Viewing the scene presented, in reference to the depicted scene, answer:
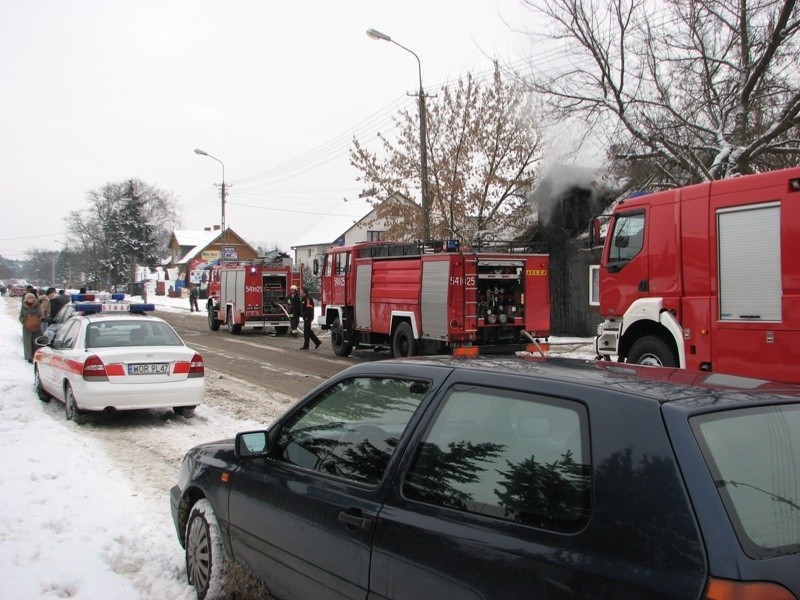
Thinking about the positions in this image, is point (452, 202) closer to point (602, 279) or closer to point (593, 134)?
point (593, 134)

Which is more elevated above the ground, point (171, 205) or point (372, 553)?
point (171, 205)

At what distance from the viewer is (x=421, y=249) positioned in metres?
16.8

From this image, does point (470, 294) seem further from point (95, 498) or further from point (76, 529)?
point (76, 529)

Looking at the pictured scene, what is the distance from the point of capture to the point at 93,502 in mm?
5984

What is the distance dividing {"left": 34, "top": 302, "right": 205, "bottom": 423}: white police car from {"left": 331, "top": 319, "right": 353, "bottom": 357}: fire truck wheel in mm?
9511

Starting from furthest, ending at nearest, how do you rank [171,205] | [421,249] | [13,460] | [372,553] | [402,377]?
[171,205], [421,249], [13,460], [402,377], [372,553]

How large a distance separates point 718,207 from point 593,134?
1123 cm

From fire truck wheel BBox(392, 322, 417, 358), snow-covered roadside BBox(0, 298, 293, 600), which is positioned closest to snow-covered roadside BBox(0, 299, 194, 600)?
snow-covered roadside BBox(0, 298, 293, 600)

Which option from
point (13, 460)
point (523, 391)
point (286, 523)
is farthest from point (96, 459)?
point (523, 391)

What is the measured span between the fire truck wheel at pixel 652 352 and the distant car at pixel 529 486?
742 cm

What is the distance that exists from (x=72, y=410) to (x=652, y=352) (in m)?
7.87

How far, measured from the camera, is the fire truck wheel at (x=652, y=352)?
10211 mm

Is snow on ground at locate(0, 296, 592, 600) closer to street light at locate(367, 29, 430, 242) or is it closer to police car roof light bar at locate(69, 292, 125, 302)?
police car roof light bar at locate(69, 292, 125, 302)

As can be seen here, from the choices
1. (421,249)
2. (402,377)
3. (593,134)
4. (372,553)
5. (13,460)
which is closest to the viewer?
(372,553)
